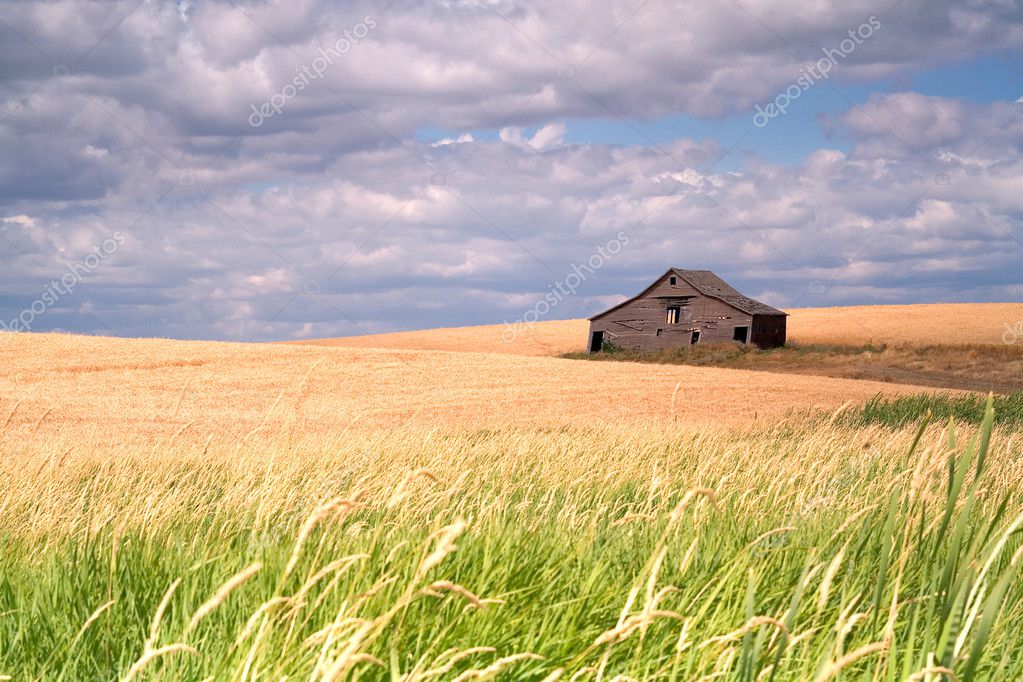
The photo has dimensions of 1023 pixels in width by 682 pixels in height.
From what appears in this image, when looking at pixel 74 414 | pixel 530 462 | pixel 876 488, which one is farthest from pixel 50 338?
pixel 876 488

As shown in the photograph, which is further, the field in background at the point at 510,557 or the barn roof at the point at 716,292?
the barn roof at the point at 716,292

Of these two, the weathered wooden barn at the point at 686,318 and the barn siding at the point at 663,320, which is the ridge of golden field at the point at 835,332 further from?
the barn siding at the point at 663,320

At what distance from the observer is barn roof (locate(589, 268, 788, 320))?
4462cm

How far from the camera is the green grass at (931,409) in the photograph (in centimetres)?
1683

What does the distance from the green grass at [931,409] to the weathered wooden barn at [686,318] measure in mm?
23642

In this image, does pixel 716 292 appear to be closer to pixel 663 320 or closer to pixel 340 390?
pixel 663 320

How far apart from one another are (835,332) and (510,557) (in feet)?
174

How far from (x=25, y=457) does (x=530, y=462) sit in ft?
16.5

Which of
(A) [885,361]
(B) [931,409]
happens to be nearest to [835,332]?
(A) [885,361]

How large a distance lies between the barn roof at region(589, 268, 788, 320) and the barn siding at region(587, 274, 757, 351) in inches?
8.1

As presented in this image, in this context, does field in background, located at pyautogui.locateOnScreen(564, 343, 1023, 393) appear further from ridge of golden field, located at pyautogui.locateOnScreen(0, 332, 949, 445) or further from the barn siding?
ridge of golden field, located at pyautogui.locateOnScreen(0, 332, 949, 445)

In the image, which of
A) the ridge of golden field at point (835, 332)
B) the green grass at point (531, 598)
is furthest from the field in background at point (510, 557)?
the ridge of golden field at point (835, 332)

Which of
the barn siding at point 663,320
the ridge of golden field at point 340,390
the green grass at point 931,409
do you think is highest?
the barn siding at point 663,320

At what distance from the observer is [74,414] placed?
57.8ft
